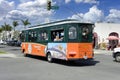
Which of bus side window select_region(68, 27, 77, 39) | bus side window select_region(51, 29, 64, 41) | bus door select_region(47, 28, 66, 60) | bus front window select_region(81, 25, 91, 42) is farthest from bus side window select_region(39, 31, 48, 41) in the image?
bus front window select_region(81, 25, 91, 42)

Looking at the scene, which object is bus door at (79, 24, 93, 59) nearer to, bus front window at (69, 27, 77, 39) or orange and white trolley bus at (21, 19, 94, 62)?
orange and white trolley bus at (21, 19, 94, 62)

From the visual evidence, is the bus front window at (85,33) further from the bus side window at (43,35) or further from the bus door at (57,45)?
the bus side window at (43,35)

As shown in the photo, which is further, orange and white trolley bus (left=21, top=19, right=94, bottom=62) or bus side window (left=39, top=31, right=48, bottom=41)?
bus side window (left=39, top=31, right=48, bottom=41)

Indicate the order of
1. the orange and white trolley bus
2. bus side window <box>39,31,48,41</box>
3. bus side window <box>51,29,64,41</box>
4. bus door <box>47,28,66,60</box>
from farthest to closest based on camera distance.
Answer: bus side window <box>39,31,48,41</box>, bus side window <box>51,29,64,41</box>, bus door <box>47,28,66,60</box>, the orange and white trolley bus

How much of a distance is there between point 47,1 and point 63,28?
1794cm

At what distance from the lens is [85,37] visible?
65.6 feet

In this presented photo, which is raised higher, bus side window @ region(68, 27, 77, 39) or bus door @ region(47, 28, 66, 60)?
bus side window @ region(68, 27, 77, 39)

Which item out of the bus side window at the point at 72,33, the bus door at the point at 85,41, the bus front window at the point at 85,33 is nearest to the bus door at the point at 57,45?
the bus side window at the point at 72,33

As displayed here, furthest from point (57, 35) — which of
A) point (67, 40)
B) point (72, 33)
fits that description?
point (72, 33)

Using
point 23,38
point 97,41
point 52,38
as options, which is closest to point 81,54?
point 52,38

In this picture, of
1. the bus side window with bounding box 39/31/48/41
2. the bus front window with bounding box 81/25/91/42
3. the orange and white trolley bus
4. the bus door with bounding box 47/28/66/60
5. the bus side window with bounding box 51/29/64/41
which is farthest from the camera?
the bus side window with bounding box 39/31/48/41

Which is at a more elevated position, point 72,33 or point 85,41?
point 72,33

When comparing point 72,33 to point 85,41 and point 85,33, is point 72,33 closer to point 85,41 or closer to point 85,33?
point 85,33

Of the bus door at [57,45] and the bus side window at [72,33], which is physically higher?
the bus side window at [72,33]
